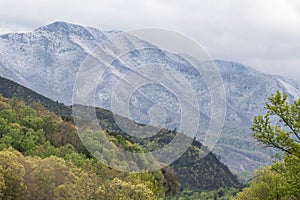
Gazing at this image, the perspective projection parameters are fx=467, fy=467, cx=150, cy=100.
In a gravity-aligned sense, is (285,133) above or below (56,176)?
above

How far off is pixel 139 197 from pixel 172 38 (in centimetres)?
1989

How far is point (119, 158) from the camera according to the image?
10031cm

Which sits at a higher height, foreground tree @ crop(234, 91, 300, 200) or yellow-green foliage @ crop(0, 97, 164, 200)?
foreground tree @ crop(234, 91, 300, 200)

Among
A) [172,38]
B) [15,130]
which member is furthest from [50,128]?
[172,38]

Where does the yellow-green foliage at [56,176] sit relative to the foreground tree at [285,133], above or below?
below

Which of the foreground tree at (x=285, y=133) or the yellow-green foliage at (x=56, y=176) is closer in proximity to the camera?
the foreground tree at (x=285, y=133)

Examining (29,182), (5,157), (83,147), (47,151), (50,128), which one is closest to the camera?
(5,157)

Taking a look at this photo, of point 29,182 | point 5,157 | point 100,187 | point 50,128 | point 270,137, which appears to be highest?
point 270,137

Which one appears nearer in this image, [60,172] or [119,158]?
[60,172]

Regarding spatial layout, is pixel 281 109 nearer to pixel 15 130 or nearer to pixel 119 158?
pixel 119 158

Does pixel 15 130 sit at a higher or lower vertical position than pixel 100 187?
lower

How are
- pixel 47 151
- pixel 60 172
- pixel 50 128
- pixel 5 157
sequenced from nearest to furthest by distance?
1. pixel 5 157
2. pixel 60 172
3. pixel 47 151
4. pixel 50 128

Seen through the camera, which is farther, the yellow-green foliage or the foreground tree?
the yellow-green foliage

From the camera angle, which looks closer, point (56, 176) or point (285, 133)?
point (285, 133)
